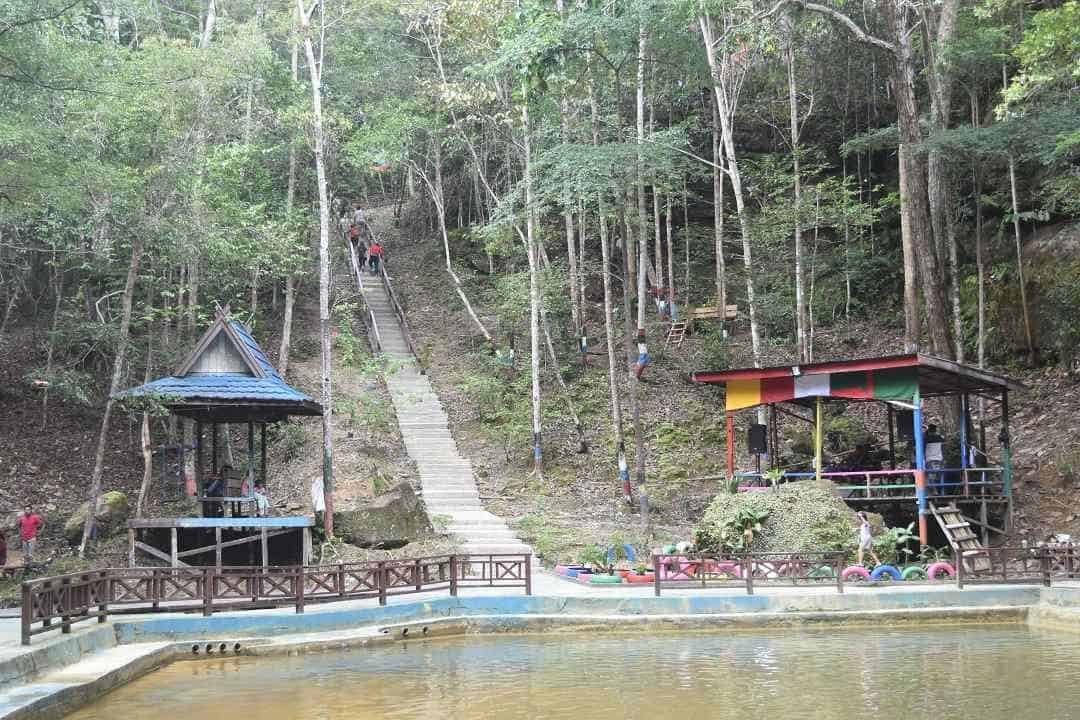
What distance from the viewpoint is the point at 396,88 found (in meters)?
36.3

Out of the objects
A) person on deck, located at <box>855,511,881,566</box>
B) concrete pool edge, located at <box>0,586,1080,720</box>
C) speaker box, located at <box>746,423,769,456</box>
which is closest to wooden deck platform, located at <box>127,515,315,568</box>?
concrete pool edge, located at <box>0,586,1080,720</box>

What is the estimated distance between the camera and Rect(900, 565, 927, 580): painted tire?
16.9 metres

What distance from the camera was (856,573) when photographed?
16.9 metres

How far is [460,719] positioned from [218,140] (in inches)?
967

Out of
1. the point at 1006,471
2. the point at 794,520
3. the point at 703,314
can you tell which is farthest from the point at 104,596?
the point at 703,314

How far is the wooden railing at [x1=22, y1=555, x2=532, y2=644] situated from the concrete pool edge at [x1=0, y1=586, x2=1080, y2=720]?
383mm

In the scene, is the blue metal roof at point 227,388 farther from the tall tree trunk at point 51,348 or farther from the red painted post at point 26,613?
the tall tree trunk at point 51,348

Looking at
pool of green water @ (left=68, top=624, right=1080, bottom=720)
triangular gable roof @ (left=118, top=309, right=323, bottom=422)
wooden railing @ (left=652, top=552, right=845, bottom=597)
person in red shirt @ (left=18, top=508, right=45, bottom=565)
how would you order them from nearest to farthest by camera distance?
pool of green water @ (left=68, top=624, right=1080, bottom=720) → wooden railing @ (left=652, top=552, right=845, bottom=597) → triangular gable roof @ (left=118, top=309, right=323, bottom=422) → person in red shirt @ (left=18, top=508, right=45, bottom=565)

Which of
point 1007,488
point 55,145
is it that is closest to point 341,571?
point 55,145

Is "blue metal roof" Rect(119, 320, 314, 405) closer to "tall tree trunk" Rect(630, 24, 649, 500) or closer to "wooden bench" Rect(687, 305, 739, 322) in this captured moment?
"tall tree trunk" Rect(630, 24, 649, 500)

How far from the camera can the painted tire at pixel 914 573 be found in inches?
667

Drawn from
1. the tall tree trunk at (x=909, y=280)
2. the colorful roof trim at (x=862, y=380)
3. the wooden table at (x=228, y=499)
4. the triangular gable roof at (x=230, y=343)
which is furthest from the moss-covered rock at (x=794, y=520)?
the triangular gable roof at (x=230, y=343)

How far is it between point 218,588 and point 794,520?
10456 mm

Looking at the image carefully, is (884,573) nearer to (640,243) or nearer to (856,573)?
(856,573)
